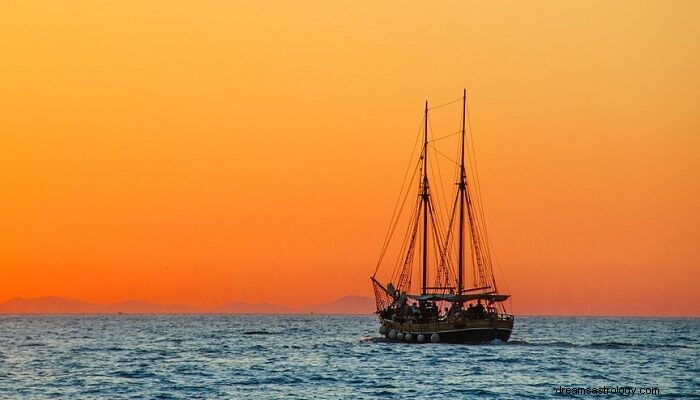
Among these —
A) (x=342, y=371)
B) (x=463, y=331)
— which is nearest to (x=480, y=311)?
(x=463, y=331)

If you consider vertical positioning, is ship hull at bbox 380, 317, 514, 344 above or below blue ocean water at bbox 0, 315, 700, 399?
above

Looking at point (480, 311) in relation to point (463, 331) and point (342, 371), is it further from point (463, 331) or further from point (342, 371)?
point (342, 371)

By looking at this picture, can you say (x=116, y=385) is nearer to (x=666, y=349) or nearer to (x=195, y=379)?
(x=195, y=379)

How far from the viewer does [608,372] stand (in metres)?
87.8

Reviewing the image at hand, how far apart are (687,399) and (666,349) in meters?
59.3

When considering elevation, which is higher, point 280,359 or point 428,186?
point 428,186

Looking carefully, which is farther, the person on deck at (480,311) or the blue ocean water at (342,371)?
the person on deck at (480,311)

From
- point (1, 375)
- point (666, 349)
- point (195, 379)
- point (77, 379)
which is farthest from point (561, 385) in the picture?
point (666, 349)

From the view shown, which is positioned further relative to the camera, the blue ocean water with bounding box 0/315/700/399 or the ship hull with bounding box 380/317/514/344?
the ship hull with bounding box 380/317/514/344

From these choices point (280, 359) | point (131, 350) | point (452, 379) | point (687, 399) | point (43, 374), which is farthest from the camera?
point (131, 350)

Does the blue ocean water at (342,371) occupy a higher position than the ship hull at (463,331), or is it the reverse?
the ship hull at (463,331)

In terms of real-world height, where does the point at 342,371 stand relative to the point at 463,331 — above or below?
below

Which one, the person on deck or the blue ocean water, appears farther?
the person on deck

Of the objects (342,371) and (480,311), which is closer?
(342,371)
